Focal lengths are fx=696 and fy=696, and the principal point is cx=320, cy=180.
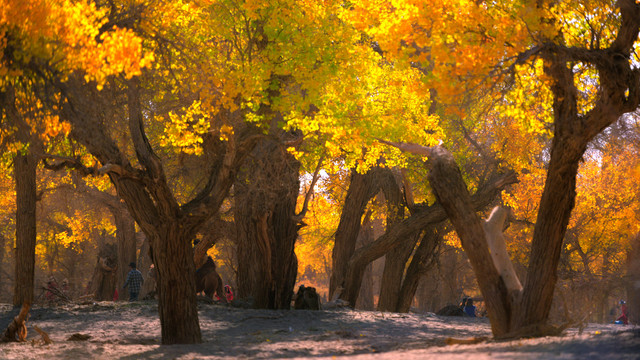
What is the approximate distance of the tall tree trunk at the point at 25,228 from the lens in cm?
1639

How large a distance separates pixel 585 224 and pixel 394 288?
35.2 ft

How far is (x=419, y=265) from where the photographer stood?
72.3 ft

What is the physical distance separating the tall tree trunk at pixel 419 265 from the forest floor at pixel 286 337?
3.10 meters

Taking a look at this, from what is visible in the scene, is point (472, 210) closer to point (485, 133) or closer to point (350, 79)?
point (350, 79)

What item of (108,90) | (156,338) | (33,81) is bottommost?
(156,338)

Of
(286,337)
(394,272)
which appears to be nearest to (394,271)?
(394,272)

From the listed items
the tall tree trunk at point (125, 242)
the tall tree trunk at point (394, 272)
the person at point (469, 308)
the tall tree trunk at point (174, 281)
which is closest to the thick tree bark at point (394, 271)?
the tall tree trunk at point (394, 272)

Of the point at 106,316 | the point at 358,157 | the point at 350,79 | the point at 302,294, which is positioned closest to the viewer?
the point at 350,79

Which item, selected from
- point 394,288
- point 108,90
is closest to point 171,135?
point 108,90

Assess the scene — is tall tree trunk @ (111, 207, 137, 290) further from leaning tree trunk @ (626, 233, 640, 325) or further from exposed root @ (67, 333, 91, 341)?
leaning tree trunk @ (626, 233, 640, 325)

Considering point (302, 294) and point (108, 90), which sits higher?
point (108, 90)

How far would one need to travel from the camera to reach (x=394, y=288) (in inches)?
870

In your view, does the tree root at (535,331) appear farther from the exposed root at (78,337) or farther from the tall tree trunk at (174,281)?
the exposed root at (78,337)

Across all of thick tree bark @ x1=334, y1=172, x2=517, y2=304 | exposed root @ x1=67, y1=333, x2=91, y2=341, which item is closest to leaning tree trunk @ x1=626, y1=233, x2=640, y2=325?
thick tree bark @ x1=334, y1=172, x2=517, y2=304
